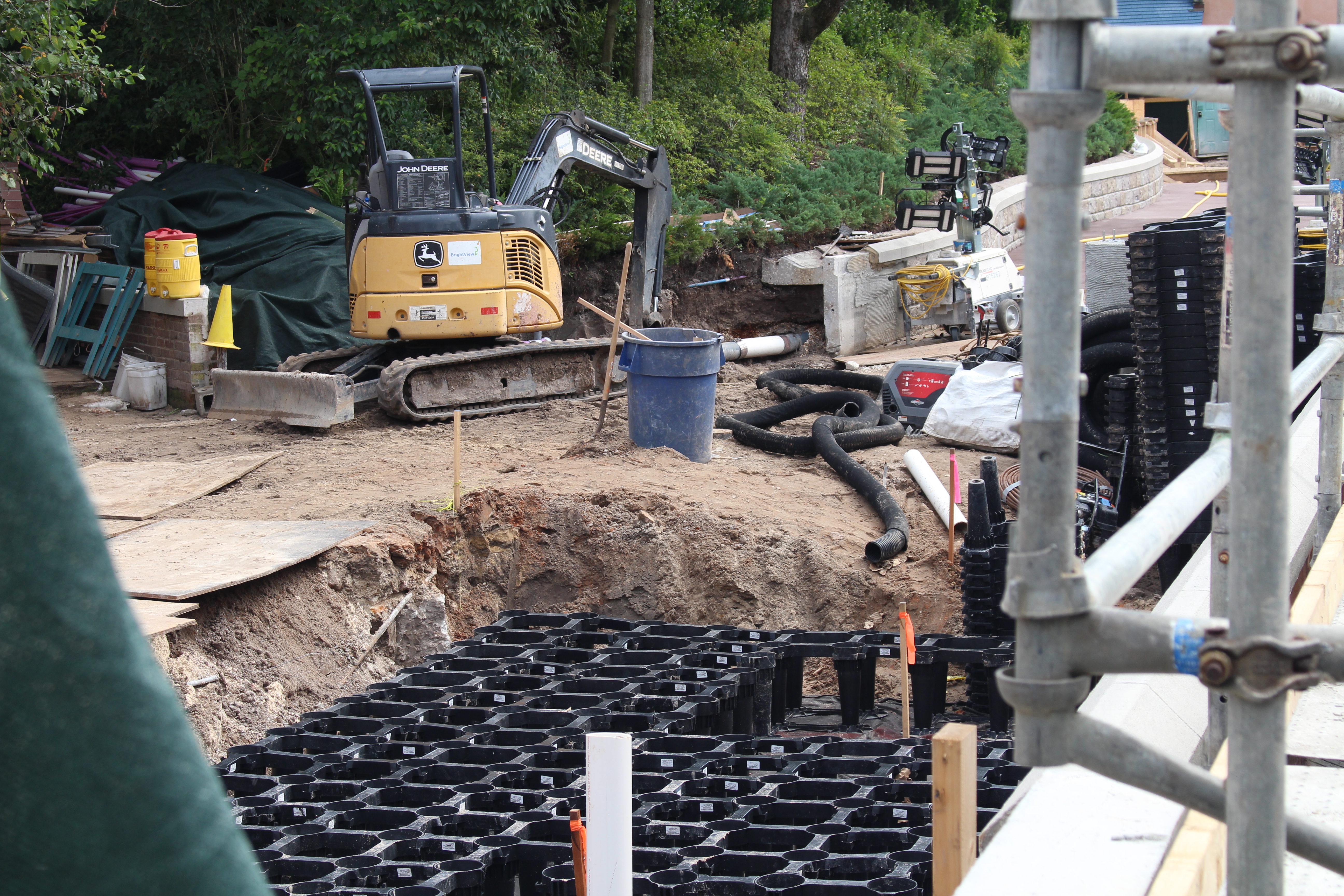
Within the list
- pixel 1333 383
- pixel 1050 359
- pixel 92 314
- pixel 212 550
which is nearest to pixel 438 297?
pixel 212 550

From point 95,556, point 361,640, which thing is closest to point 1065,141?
point 95,556

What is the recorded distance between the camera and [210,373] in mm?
13711

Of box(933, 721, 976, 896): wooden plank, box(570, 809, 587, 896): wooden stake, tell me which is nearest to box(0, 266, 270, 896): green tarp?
box(933, 721, 976, 896): wooden plank

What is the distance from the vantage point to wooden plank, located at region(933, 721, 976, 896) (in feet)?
9.79

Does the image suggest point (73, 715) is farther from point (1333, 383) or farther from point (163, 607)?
point (163, 607)

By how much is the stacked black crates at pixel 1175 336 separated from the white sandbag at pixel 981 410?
2264 millimetres

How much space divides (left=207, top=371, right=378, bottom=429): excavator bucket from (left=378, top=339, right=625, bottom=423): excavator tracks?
371 mm

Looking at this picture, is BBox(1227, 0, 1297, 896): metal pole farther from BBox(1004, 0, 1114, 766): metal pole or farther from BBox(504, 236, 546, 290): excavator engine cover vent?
BBox(504, 236, 546, 290): excavator engine cover vent

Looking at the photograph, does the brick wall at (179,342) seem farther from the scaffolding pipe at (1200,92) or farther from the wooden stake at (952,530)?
the scaffolding pipe at (1200,92)

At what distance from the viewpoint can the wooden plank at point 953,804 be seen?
2984 millimetres

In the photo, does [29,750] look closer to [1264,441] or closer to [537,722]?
[1264,441]

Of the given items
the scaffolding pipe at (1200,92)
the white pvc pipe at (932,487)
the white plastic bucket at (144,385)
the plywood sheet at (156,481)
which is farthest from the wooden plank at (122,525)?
the scaffolding pipe at (1200,92)

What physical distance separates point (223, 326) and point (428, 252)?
9.20 feet

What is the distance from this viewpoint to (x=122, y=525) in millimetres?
9000
